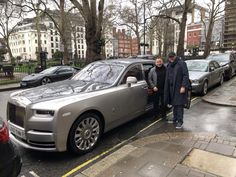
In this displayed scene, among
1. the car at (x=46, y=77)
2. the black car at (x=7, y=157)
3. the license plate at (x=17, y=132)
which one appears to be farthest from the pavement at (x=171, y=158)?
the car at (x=46, y=77)

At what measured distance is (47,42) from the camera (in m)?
114

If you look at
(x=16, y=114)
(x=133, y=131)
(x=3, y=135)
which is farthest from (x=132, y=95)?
(x=3, y=135)

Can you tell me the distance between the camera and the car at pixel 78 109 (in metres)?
3.52

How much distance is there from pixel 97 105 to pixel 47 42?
118540mm

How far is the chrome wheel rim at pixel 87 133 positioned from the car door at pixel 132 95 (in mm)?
747

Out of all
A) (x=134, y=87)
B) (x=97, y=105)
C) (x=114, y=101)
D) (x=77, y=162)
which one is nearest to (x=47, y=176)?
(x=77, y=162)

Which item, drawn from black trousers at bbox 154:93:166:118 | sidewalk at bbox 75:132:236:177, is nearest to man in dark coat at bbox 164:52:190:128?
black trousers at bbox 154:93:166:118

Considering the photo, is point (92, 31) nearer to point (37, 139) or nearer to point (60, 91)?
point (60, 91)

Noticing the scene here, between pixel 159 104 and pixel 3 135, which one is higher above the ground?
pixel 3 135

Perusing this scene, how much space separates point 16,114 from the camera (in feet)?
12.8

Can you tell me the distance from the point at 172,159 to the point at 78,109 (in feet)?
5.71

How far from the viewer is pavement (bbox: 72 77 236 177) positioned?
3201 mm

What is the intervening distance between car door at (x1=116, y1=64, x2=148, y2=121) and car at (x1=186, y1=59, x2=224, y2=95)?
12.2 ft

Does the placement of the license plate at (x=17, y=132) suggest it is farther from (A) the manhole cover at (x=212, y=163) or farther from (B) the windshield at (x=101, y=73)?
(A) the manhole cover at (x=212, y=163)
